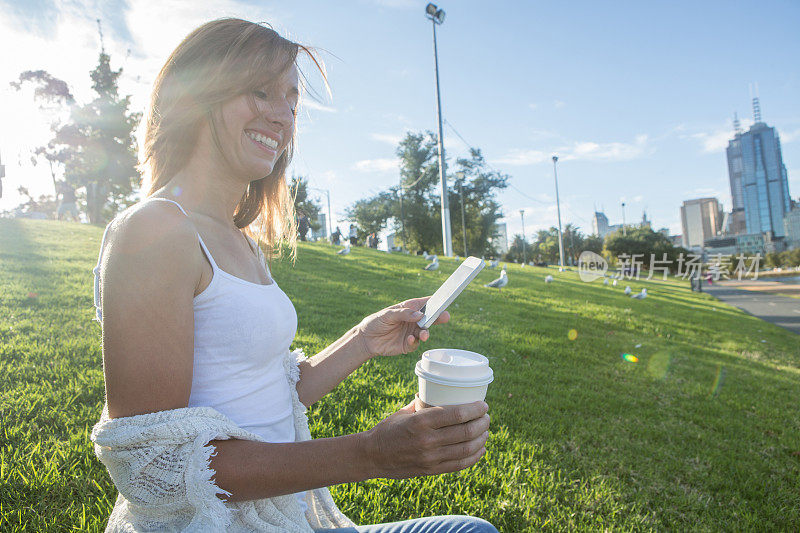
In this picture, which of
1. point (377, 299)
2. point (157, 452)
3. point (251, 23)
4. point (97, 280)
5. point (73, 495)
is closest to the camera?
point (157, 452)

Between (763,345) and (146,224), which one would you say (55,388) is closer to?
(146,224)

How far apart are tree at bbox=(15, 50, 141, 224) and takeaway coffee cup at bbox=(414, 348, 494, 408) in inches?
1441

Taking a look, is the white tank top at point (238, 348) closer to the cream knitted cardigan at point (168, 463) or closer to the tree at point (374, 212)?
the cream knitted cardigan at point (168, 463)

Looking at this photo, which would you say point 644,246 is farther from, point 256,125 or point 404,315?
point 256,125

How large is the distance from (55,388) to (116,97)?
126ft

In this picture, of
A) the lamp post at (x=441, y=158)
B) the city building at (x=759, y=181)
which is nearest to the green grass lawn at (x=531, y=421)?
the lamp post at (x=441, y=158)

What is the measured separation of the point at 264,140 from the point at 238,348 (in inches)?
28.1

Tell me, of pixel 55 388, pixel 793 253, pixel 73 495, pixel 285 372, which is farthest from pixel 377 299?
pixel 793 253

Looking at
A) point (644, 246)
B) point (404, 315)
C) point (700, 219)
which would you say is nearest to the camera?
point (404, 315)

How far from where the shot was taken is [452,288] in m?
1.44

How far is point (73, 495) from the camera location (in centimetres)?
231

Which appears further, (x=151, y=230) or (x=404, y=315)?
(x=404, y=315)

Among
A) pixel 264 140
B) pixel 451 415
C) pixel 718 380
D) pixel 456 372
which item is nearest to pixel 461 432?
pixel 451 415

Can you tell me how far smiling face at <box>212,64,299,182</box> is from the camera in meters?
1.36
